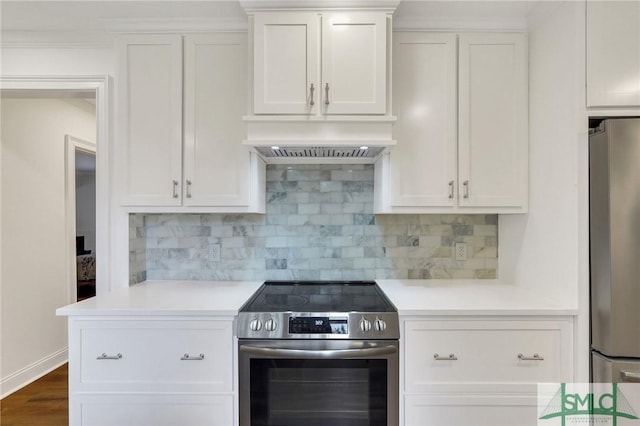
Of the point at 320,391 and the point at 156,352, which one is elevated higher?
the point at 156,352

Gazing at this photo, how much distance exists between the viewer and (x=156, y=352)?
150 centimetres

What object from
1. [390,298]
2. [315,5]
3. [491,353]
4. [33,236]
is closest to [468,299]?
[491,353]

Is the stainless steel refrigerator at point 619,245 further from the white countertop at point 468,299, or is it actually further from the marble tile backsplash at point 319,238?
the marble tile backsplash at point 319,238

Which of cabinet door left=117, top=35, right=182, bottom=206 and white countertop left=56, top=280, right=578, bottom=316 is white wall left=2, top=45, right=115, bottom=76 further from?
white countertop left=56, top=280, right=578, bottom=316

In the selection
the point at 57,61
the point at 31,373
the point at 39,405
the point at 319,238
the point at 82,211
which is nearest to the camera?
the point at 57,61

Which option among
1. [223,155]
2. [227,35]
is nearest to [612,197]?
[223,155]

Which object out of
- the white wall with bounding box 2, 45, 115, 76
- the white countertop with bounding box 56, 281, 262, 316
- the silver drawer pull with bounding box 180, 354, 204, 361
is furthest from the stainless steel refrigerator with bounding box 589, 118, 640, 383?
the white wall with bounding box 2, 45, 115, 76

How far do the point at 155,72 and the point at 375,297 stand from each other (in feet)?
5.50

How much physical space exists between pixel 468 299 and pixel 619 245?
0.64m

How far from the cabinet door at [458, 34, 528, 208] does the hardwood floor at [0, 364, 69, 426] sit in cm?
301

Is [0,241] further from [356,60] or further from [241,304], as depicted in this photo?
[356,60]

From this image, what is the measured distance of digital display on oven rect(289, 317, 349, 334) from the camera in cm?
148

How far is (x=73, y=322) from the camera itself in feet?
4.94

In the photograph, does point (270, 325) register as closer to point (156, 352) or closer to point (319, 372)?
point (319, 372)
